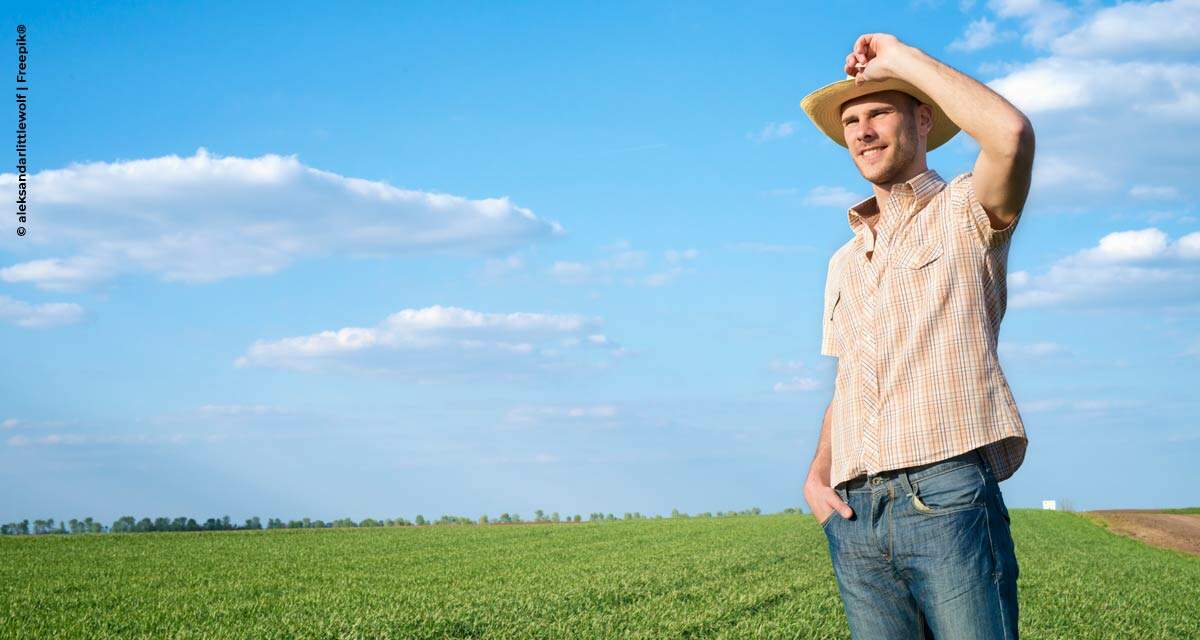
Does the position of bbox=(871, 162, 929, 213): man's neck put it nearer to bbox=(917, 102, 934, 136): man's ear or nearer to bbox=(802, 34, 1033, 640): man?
bbox=(802, 34, 1033, 640): man

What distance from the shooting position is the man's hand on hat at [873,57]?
9.66ft

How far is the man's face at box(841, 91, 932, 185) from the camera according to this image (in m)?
3.10

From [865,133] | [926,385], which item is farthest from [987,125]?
[926,385]

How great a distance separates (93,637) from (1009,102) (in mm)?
10332

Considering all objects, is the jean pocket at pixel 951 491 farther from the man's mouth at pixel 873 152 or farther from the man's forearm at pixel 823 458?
the man's mouth at pixel 873 152

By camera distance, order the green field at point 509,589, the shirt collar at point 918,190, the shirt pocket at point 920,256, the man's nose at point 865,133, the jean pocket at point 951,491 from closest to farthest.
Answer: the jean pocket at point 951,491
the shirt pocket at point 920,256
the shirt collar at point 918,190
the man's nose at point 865,133
the green field at point 509,589

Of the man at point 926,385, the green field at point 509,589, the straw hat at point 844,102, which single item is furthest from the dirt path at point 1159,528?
the man at point 926,385

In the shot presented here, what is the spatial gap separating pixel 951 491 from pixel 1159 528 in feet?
146

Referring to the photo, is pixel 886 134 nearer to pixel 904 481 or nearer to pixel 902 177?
pixel 902 177

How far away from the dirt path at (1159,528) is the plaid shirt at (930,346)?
3413 centimetres

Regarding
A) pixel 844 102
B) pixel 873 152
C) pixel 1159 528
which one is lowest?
pixel 1159 528

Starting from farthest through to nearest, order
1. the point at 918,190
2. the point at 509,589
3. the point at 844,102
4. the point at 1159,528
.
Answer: the point at 1159,528, the point at 509,589, the point at 844,102, the point at 918,190

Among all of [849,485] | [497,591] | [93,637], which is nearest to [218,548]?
[497,591]

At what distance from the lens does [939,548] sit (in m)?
2.72
